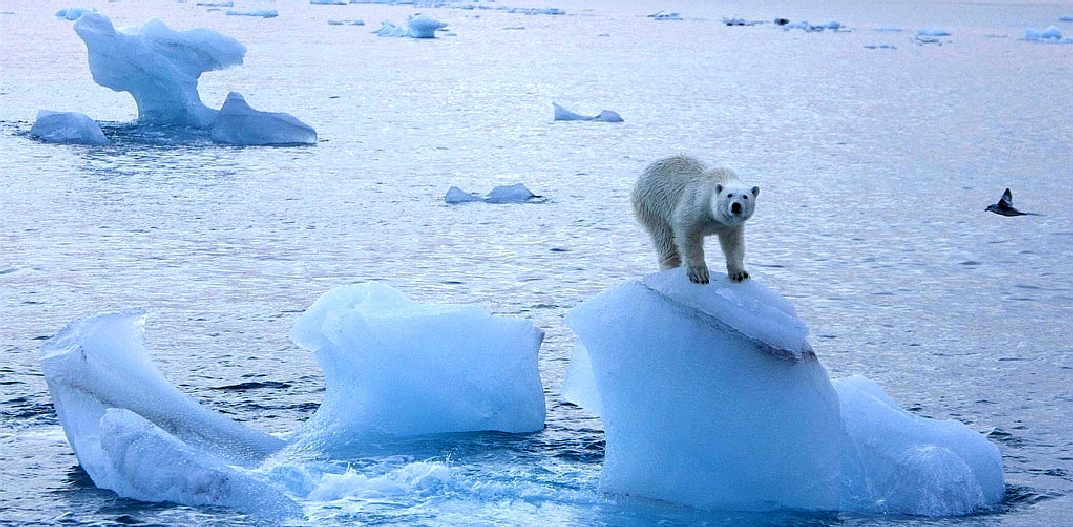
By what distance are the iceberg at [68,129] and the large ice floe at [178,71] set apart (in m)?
0.82

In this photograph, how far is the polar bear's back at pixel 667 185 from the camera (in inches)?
221

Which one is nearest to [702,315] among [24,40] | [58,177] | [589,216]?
[589,216]

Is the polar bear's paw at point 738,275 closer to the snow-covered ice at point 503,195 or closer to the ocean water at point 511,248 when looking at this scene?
the ocean water at point 511,248

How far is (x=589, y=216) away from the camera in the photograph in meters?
13.2

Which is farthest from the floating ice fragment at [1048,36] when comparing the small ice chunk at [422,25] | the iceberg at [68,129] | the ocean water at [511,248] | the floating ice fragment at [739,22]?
the iceberg at [68,129]

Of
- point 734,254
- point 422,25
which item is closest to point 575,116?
point 734,254

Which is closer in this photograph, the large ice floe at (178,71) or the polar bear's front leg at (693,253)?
the polar bear's front leg at (693,253)

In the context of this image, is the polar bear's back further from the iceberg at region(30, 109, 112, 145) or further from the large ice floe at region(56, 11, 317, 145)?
the iceberg at region(30, 109, 112, 145)

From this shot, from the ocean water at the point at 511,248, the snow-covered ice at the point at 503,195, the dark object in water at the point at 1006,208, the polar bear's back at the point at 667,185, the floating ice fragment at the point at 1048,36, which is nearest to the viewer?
the polar bear's back at the point at 667,185

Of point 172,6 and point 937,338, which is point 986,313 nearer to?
point 937,338

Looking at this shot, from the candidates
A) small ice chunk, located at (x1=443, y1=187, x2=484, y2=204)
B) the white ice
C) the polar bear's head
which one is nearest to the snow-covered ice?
small ice chunk, located at (x1=443, y1=187, x2=484, y2=204)

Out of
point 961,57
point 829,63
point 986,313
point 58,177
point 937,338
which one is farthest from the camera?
point 961,57

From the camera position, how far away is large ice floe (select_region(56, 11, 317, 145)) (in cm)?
1767

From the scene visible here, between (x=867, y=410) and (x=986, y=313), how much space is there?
12.8ft
